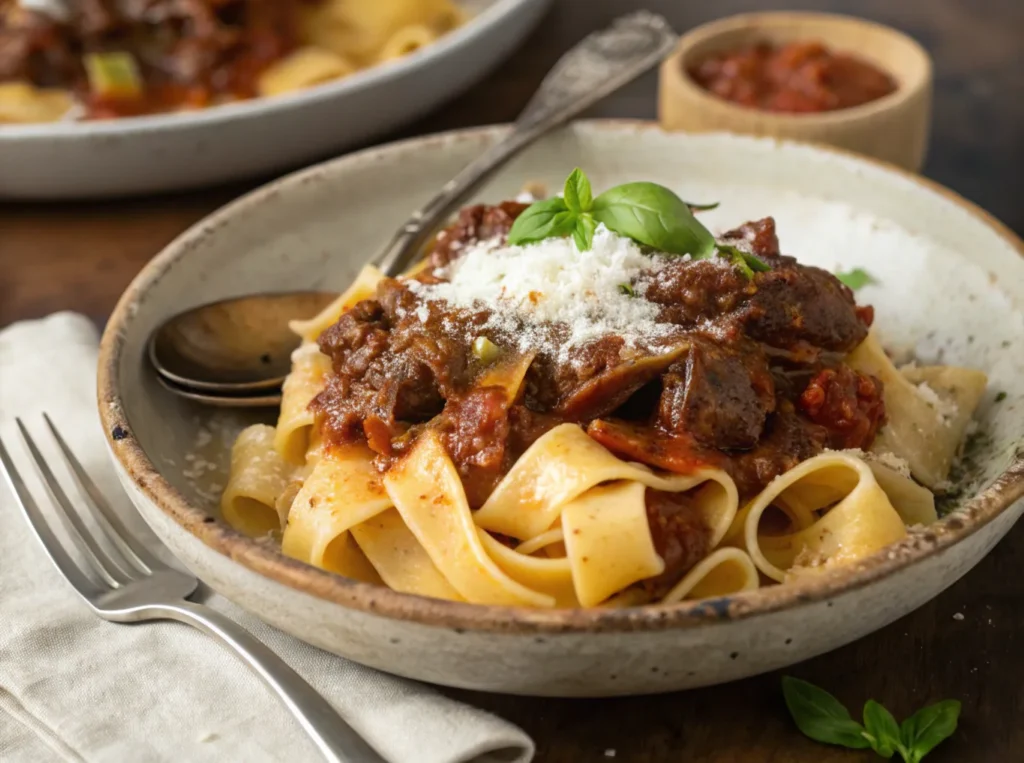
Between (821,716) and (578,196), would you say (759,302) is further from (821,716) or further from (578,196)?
(821,716)

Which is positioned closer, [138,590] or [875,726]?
[875,726]

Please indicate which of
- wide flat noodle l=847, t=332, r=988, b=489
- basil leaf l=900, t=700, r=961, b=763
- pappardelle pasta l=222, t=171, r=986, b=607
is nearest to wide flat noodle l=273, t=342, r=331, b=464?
pappardelle pasta l=222, t=171, r=986, b=607

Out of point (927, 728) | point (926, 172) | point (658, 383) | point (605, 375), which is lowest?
point (926, 172)

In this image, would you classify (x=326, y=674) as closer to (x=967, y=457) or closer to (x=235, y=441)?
(x=235, y=441)

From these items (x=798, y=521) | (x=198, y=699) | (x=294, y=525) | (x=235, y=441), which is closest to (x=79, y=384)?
(x=235, y=441)

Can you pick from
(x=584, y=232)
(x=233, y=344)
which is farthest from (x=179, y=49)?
(x=584, y=232)

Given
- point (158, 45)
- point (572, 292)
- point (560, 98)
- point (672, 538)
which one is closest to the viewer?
Result: point (672, 538)

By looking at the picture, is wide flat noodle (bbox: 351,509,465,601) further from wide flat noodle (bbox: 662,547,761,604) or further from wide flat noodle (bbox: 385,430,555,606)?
Answer: wide flat noodle (bbox: 662,547,761,604)

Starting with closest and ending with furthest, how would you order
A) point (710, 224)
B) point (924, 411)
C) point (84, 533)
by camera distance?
point (84, 533)
point (924, 411)
point (710, 224)

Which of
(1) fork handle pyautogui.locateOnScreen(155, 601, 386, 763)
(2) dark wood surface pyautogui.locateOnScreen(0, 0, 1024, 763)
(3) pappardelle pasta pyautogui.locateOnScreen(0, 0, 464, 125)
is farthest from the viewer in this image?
(3) pappardelle pasta pyautogui.locateOnScreen(0, 0, 464, 125)

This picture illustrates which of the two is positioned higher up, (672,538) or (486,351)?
(486,351)
